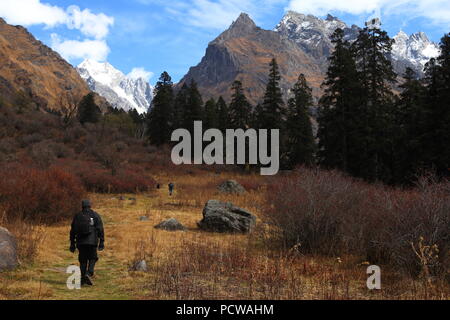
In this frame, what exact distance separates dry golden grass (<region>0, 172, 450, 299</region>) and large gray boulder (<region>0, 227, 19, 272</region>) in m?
0.23

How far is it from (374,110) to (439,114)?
16.3 ft

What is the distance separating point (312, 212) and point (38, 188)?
9.44 m

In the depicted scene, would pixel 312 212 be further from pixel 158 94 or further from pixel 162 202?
pixel 158 94

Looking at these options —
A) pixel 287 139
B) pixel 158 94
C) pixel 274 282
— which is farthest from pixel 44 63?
pixel 274 282

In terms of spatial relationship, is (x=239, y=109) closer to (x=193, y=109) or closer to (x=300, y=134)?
(x=193, y=109)

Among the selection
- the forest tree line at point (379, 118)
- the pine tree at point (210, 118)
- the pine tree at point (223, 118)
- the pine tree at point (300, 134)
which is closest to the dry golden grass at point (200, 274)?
the forest tree line at point (379, 118)

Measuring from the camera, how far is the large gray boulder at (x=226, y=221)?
13352 millimetres

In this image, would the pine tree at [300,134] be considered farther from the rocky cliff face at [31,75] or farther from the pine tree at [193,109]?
the rocky cliff face at [31,75]

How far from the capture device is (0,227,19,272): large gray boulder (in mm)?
7434

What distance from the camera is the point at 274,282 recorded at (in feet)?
22.8

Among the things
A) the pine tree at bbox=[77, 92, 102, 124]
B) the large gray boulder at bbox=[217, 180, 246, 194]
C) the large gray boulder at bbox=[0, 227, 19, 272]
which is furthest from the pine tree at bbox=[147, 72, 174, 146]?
the large gray boulder at bbox=[0, 227, 19, 272]

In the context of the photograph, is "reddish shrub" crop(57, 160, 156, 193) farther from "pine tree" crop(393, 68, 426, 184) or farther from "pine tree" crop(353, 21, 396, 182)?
"pine tree" crop(393, 68, 426, 184)

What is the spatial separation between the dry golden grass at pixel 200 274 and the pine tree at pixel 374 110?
17759 millimetres

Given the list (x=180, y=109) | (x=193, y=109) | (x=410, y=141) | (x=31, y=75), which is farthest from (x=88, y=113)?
(x=31, y=75)
